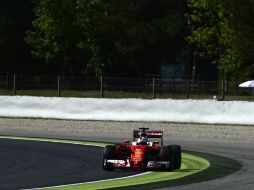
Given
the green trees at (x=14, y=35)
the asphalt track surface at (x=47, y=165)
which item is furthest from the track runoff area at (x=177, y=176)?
the green trees at (x=14, y=35)

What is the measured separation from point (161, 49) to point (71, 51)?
6.64 m

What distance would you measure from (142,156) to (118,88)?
70.1 ft

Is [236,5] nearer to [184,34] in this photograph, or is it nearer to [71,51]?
[184,34]

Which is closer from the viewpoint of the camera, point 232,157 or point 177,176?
point 177,176

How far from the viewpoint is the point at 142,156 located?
1467 cm

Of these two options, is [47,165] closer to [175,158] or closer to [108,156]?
[108,156]

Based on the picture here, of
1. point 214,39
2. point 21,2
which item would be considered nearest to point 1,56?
point 21,2

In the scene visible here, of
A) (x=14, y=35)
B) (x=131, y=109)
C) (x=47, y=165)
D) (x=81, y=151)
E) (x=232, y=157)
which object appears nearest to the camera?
(x=47, y=165)

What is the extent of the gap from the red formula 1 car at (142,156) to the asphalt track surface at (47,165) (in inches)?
7.7

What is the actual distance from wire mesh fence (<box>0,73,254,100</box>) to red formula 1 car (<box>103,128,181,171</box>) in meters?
18.8

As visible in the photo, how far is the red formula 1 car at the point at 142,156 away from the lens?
14625mm

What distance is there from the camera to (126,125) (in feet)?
97.2

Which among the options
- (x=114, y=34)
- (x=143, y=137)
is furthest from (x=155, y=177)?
(x=114, y=34)

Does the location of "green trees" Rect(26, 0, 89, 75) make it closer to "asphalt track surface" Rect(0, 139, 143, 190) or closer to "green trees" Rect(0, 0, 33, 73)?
"green trees" Rect(0, 0, 33, 73)
